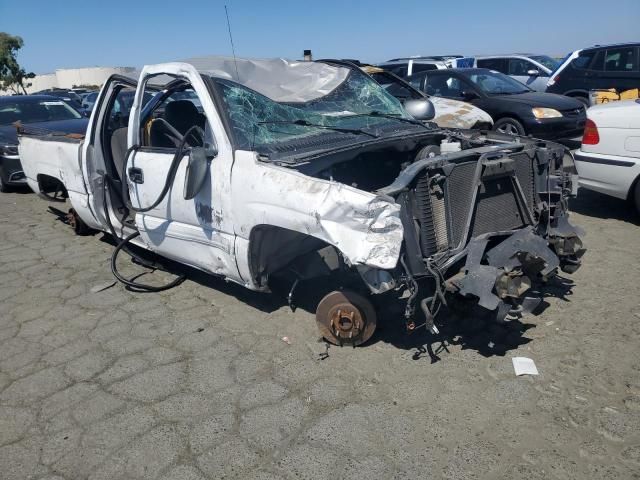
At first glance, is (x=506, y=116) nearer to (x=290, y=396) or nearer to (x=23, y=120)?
(x=290, y=396)

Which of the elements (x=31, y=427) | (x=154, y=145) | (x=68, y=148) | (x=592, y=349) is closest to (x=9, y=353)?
(x=31, y=427)

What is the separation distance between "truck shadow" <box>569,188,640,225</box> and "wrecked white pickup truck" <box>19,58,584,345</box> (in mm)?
2388

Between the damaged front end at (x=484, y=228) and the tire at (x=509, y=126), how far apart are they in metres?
5.03

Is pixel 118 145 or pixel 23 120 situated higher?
pixel 118 145

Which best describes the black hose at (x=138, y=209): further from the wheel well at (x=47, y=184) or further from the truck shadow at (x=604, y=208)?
the truck shadow at (x=604, y=208)

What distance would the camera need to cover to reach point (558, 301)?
12.2 ft

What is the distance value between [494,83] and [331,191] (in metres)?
7.74

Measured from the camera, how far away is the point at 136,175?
3908 mm

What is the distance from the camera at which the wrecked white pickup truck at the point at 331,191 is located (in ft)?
9.24

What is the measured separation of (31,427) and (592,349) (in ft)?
10.7

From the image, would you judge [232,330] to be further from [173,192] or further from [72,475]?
[72,475]

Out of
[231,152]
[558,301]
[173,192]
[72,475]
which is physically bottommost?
[558,301]

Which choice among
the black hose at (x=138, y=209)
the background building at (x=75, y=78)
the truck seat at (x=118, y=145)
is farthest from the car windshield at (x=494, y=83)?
the background building at (x=75, y=78)

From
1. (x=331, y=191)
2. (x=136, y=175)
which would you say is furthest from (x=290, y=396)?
(x=136, y=175)
